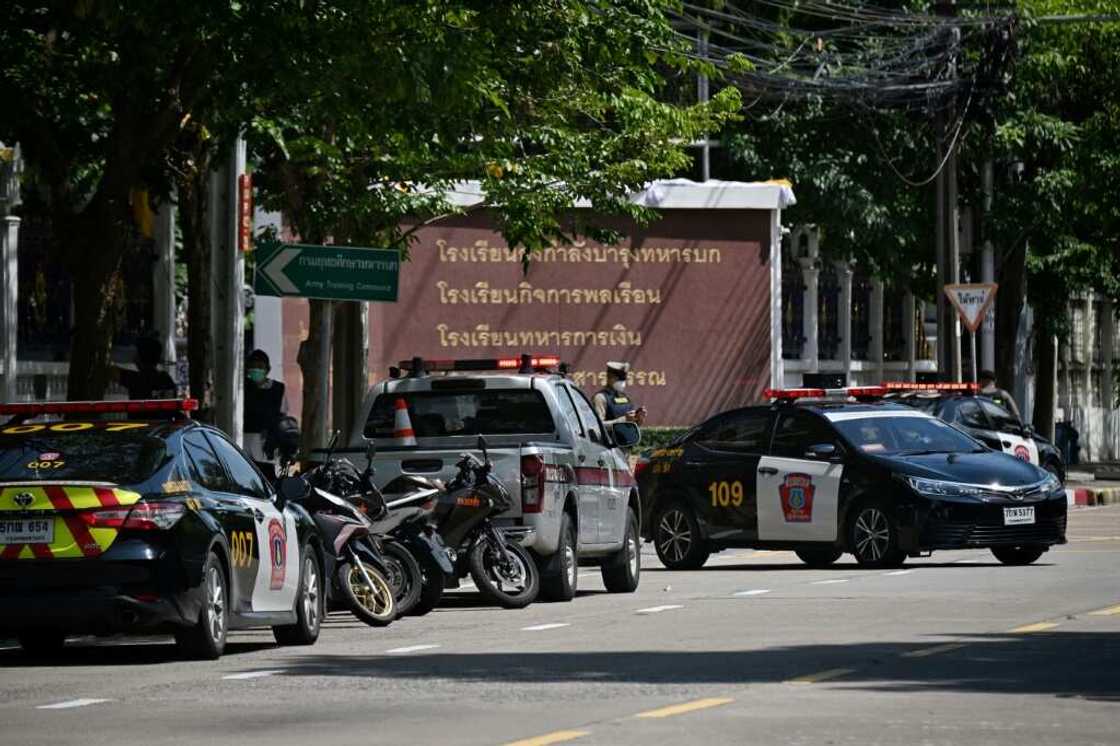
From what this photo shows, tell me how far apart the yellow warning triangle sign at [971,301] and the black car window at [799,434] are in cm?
1329

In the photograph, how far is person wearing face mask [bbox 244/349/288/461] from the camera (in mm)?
25656

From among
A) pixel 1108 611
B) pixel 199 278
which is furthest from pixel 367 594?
pixel 199 278

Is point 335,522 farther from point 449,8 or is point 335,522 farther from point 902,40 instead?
point 902,40

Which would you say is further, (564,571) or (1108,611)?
(564,571)

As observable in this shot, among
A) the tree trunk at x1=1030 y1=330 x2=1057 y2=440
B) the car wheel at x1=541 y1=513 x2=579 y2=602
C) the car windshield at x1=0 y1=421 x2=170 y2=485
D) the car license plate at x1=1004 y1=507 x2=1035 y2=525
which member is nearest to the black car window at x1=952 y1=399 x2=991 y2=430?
the car license plate at x1=1004 y1=507 x2=1035 y2=525

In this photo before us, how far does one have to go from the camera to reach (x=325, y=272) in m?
23.0

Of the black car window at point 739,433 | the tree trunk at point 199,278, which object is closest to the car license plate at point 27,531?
the tree trunk at point 199,278

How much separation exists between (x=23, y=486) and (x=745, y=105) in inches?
1119

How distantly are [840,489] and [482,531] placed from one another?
18.9ft

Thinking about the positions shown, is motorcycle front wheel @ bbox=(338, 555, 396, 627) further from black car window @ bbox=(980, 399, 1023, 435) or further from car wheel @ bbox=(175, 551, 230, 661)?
black car window @ bbox=(980, 399, 1023, 435)

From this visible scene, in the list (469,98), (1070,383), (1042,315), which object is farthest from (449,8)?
(1070,383)

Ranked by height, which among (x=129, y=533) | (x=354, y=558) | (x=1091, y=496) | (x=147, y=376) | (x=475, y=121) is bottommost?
(x=1091, y=496)

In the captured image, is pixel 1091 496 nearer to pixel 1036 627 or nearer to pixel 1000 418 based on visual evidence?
pixel 1000 418

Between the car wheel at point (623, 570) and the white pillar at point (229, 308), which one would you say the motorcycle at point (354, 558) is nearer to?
the car wheel at point (623, 570)
